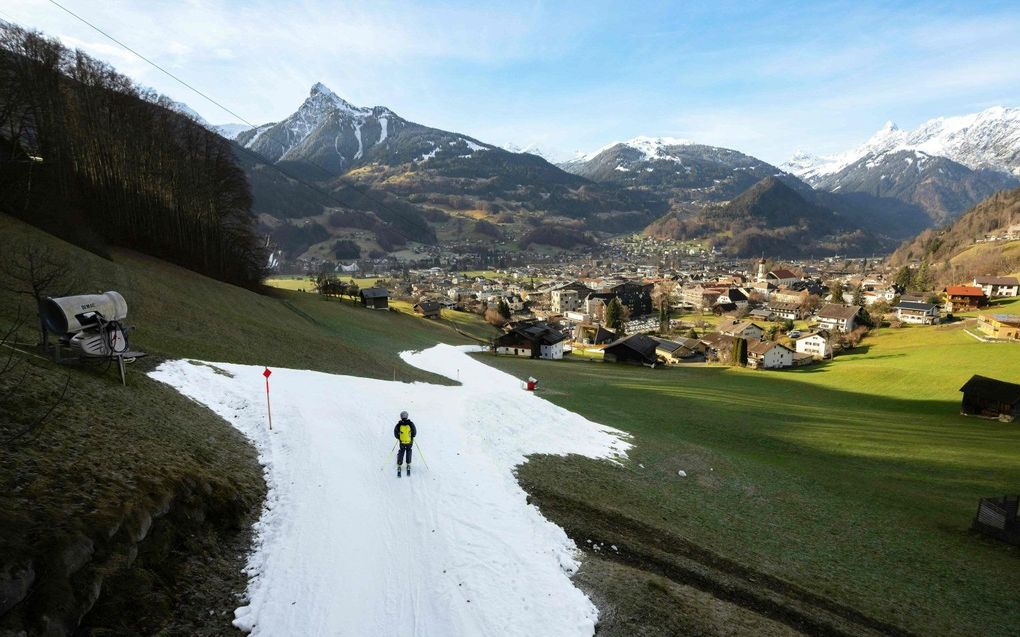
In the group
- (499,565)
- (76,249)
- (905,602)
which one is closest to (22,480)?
(499,565)

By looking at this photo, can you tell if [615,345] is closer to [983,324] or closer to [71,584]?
[983,324]

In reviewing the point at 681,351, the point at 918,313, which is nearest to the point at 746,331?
the point at 681,351

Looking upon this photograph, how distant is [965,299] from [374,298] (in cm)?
13030

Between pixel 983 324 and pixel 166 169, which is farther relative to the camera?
pixel 983 324

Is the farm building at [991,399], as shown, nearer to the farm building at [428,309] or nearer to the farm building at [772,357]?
the farm building at [772,357]

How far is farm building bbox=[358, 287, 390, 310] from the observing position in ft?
246

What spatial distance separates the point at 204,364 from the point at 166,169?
39.6m

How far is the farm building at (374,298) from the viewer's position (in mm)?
75062

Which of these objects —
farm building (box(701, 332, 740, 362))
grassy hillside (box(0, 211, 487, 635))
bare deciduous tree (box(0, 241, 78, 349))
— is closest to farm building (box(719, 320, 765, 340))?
farm building (box(701, 332, 740, 362))

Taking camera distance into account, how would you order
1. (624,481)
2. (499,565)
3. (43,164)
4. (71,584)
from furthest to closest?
(43,164) → (624,481) → (499,565) → (71,584)

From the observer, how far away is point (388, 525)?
36.9 ft

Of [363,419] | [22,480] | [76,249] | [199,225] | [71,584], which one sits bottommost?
[363,419]

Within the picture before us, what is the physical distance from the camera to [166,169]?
48.2m

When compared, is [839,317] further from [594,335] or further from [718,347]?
[594,335]
